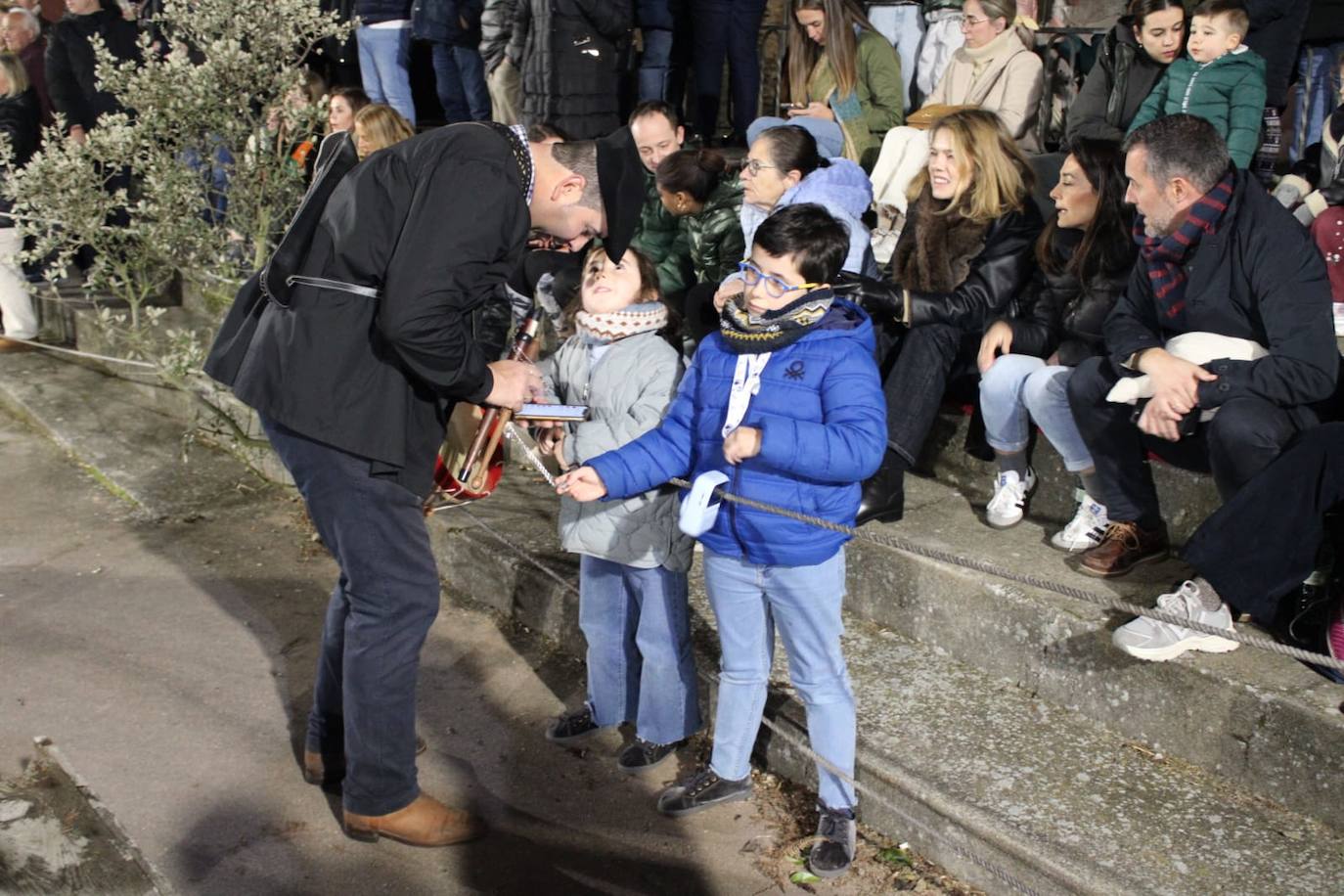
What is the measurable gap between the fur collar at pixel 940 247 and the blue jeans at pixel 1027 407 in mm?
532

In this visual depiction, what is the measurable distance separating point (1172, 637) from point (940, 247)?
2030 mm

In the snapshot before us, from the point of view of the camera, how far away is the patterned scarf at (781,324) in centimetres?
348

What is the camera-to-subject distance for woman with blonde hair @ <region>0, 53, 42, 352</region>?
9.30 m

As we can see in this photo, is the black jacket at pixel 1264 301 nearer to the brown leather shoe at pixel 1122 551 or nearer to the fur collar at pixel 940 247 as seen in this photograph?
the brown leather shoe at pixel 1122 551

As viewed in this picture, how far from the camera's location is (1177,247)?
421 cm

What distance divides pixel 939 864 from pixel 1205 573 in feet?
3.54

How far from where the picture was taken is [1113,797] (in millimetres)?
3561

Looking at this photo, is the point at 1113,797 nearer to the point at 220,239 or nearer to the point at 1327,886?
the point at 1327,886

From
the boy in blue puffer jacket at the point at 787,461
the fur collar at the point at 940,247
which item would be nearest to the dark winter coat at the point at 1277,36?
the fur collar at the point at 940,247

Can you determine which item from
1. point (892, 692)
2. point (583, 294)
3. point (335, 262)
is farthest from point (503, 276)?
point (892, 692)

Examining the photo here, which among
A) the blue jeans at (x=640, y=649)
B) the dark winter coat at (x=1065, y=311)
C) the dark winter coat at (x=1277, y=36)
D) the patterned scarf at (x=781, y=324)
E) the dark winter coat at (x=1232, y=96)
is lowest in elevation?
the blue jeans at (x=640, y=649)

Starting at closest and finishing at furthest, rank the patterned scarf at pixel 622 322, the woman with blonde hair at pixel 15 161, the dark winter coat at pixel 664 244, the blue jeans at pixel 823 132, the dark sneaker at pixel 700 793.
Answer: the dark sneaker at pixel 700 793
the patterned scarf at pixel 622 322
the dark winter coat at pixel 664 244
the blue jeans at pixel 823 132
the woman with blonde hair at pixel 15 161

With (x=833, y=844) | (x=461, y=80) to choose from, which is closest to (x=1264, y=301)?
(x=833, y=844)

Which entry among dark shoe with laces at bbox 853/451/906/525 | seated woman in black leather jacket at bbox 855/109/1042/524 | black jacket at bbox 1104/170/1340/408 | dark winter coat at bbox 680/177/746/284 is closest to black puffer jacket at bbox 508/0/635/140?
dark winter coat at bbox 680/177/746/284
